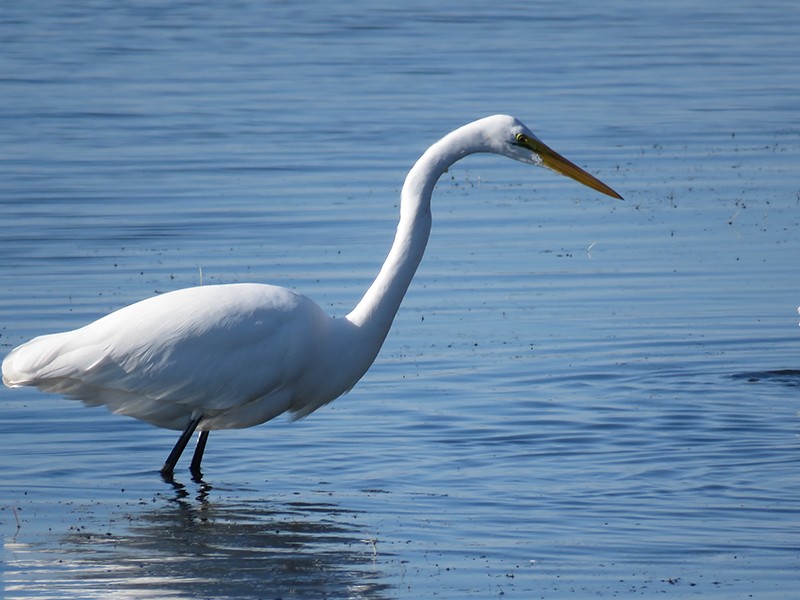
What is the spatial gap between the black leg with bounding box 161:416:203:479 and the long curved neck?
1.04 meters

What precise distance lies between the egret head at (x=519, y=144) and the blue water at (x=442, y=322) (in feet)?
5.51

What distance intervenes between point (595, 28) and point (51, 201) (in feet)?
63.9

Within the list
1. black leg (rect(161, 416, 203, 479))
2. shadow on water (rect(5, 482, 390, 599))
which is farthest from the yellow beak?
black leg (rect(161, 416, 203, 479))

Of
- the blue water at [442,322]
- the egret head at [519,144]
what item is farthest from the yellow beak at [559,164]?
the blue water at [442,322]

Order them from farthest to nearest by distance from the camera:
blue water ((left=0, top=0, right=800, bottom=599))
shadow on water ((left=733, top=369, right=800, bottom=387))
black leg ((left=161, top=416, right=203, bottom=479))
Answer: shadow on water ((left=733, top=369, right=800, bottom=387)) < black leg ((left=161, top=416, right=203, bottom=479)) < blue water ((left=0, top=0, right=800, bottom=599))

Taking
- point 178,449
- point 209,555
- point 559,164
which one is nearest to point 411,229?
point 559,164

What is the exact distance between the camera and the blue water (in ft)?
23.5

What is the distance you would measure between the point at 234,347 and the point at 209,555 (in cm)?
140

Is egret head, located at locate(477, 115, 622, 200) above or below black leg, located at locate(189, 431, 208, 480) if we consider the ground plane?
above

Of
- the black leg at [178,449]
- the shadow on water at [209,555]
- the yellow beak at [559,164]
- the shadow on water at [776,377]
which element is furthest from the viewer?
the shadow on water at [776,377]

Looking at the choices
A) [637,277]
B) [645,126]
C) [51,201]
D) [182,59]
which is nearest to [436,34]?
[182,59]

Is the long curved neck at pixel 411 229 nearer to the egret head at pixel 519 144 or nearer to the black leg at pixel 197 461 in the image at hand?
the egret head at pixel 519 144

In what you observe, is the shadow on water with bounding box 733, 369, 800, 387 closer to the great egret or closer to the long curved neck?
the great egret

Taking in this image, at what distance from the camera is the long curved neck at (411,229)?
827 cm
